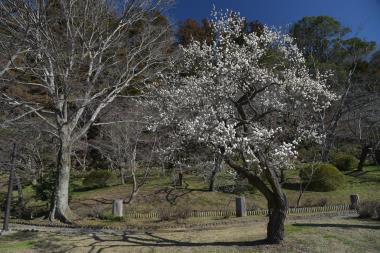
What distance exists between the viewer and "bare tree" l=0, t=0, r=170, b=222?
51.5 feet

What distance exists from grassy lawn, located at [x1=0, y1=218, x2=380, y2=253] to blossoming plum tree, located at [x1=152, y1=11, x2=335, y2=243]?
2.71ft

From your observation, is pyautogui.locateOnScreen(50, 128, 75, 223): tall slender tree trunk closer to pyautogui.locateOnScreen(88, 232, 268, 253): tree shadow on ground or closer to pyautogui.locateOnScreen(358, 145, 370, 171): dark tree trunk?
pyautogui.locateOnScreen(88, 232, 268, 253): tree shadow on ground

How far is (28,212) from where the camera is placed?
64.1ft

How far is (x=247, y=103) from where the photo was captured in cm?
1124

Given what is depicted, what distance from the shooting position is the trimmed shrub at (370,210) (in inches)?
516

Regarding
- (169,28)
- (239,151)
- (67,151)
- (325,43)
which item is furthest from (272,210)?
(325,43)

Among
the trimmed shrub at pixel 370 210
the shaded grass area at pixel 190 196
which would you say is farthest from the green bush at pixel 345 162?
the trimmed shrub at pixel 370 210

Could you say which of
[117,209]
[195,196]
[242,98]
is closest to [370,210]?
[242,98]

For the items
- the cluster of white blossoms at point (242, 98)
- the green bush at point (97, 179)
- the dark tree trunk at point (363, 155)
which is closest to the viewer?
the cluster of white blossoms at point (242, 98)

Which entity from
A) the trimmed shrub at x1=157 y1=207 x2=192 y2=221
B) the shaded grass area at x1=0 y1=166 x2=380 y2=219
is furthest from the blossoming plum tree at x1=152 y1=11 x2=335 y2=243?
the shaded grass area at x1=0 y1=166 x2=380 y2=219

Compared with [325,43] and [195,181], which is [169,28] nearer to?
[195,181]

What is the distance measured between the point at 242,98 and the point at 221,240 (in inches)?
151

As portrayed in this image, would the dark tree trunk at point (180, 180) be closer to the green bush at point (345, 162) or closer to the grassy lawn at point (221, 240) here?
the grassy lawn at point (221, 240)

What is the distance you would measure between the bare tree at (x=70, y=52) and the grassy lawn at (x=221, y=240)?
472cm
